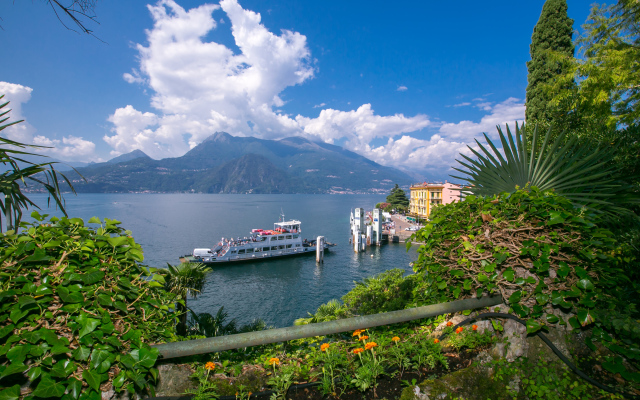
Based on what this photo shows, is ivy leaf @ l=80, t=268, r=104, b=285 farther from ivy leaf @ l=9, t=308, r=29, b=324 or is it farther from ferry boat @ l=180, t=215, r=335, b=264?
ferry boat @ l=180, t=215, r=335, b=264

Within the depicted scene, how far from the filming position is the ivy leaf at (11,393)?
114 centimetres

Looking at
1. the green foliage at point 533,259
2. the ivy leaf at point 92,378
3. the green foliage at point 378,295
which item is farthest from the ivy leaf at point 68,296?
the green foliage at point 378,295

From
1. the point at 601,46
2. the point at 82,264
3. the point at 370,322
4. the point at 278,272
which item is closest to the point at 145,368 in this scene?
the point at 82,264

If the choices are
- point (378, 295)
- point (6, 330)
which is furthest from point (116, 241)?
point (378, 295)

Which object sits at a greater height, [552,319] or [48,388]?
[48,388]

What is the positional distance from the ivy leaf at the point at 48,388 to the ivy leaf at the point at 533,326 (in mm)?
2859

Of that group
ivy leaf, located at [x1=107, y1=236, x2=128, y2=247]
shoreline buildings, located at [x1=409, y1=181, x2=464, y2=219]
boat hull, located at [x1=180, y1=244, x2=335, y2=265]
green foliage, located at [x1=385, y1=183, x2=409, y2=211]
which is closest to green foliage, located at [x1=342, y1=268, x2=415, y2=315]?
ivy leaf, located at [x1=107, y1=236, x2=128, y2=247]

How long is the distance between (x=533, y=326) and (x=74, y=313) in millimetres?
2967

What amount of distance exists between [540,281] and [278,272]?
3650 cm

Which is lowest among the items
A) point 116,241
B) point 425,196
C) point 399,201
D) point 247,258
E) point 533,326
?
point 247,258

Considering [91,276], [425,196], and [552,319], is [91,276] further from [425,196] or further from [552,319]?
[425,196]

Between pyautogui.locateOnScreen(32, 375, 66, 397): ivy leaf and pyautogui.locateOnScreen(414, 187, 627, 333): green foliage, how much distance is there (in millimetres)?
2675

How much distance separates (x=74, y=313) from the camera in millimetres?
1469

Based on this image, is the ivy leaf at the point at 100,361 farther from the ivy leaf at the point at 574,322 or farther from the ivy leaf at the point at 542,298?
the ivy leaf at the point at 574,322
